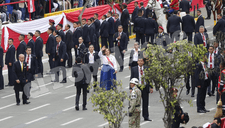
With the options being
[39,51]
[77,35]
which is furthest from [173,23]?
[39,51]

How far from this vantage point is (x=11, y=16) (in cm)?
2984

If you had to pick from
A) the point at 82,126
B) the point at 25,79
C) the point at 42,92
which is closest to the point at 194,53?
the point at 82,126

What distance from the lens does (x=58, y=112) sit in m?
19.7

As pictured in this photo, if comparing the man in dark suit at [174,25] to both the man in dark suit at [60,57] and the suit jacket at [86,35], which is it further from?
the man in dark suit at [60,57]

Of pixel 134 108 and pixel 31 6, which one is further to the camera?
pixel 31 6

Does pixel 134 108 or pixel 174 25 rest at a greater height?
pixel 174 25

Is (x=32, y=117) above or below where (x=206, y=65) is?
below

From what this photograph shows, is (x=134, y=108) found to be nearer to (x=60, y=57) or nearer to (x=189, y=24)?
(x=60, y=57)

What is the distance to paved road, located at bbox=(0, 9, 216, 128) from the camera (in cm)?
1806

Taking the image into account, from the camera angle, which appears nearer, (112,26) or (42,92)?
(42,92)

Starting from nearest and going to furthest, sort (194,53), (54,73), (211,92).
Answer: (194,53) < (211,92) < (54,73)

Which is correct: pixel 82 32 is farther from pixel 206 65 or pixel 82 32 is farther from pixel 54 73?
pixel 206 65

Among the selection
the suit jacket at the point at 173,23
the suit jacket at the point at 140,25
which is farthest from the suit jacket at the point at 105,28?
the suit jacket at the point at 173,23

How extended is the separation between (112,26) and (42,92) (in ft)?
22.2
